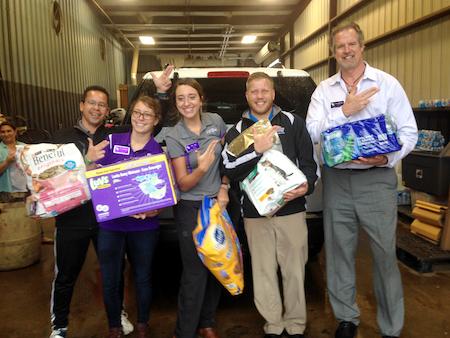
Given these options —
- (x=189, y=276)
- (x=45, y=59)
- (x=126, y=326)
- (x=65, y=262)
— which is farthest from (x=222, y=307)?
(x=45, y=59)

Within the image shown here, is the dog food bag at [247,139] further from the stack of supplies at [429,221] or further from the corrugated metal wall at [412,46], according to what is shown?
the corrugated metal wall at [412,46]

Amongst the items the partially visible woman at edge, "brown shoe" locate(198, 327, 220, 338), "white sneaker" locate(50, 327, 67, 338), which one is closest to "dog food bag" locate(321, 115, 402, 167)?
"brown shoe" locate(198, 327, 220, 338)

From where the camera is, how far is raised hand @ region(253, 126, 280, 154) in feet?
7.29

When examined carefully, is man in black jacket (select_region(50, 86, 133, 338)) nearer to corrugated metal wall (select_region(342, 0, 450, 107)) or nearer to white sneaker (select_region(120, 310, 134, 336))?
white sneaker (select_region(120, 310, 134, 336))

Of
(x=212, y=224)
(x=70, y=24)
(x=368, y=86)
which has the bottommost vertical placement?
(x=212, y=224)

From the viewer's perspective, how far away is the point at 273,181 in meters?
2.18

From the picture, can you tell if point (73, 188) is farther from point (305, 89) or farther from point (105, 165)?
→ point (305, 89)

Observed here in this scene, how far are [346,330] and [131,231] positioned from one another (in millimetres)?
1450

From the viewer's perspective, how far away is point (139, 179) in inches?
86.2

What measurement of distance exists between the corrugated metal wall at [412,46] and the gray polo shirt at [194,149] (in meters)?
4.06

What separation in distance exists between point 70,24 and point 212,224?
9.17m

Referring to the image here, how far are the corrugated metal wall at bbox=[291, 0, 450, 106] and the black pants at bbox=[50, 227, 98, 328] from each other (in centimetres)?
476

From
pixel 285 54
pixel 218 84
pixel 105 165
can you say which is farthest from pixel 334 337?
pixel 285 54

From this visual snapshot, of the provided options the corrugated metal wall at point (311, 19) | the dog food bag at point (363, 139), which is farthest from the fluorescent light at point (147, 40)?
the dog food bag at point (363, 139)
